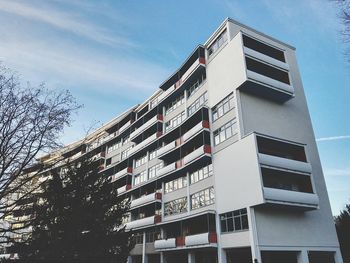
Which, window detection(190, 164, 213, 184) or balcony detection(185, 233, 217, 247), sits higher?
window detection(190, 164, 213, 184)

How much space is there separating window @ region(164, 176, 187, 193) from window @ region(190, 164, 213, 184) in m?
1.85

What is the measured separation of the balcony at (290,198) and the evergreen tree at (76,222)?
40.4 ft

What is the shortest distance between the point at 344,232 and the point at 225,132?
1799 centimetres

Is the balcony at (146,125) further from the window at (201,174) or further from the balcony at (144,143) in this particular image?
the window at (201,174)

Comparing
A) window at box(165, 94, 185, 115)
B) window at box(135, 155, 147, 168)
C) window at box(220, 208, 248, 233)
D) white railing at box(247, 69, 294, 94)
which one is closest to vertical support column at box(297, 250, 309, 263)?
window at box(220, 208, 248, 233)

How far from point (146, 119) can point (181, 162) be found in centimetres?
1624

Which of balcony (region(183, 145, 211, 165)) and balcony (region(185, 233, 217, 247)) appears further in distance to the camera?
balcony (region(183, 145, 211, 165))

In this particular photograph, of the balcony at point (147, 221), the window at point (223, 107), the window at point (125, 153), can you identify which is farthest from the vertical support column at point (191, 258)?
the window at point (125, 153)

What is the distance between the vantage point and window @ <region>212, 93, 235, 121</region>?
31.8 meters

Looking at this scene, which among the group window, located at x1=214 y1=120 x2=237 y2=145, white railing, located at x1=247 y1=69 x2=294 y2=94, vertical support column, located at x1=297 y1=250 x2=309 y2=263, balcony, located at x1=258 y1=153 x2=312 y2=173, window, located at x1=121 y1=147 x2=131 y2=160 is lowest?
vertical support column, located at x1=297 y1=250 x2=309 y2=263

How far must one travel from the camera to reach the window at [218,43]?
35716mm

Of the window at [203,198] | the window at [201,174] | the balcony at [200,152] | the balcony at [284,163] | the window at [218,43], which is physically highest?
the window at [218,43]

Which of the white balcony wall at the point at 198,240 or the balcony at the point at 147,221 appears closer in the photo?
the white balcony wall at the point at 198,240

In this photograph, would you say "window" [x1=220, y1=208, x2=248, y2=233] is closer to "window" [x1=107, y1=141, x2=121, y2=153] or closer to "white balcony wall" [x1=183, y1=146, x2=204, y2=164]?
"white balcony wall" [x1=183, y1=146, x2=204, y2=164]
